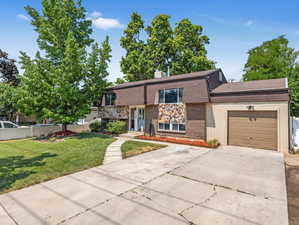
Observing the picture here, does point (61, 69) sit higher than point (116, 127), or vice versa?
point (61, 69)

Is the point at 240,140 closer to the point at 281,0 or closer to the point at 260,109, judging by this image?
the point at 260,109

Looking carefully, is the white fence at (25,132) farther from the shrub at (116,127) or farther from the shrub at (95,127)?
the shrub at (116,127)

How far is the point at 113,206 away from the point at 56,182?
248cm

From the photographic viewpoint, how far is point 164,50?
25.3m

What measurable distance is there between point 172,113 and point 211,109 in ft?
9.50

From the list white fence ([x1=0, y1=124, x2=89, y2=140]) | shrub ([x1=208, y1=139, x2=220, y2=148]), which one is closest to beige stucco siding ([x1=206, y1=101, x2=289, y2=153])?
shrub ([x1=208, y1=139, x2=220, y2=148])

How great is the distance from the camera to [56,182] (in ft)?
16.5

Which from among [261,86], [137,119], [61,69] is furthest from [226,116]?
A: [61,69]

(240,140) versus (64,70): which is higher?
(64,70)

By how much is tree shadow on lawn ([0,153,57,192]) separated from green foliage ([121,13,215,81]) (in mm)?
19418

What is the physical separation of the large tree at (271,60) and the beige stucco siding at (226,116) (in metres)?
18.0

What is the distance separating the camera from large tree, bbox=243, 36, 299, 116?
24719 millimetres

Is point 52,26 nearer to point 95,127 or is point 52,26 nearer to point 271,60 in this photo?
point 95,127

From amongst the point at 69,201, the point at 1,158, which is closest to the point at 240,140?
the point at 69,201
